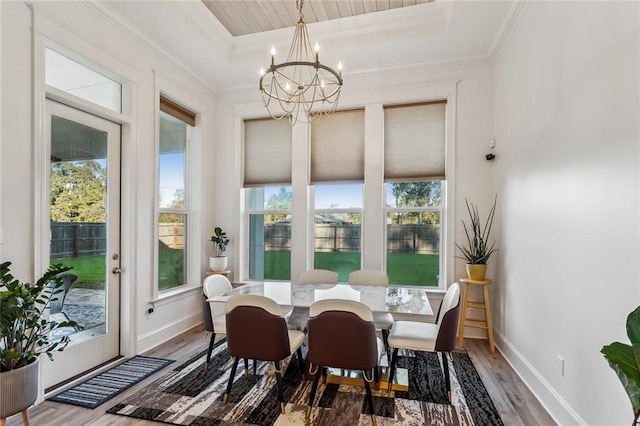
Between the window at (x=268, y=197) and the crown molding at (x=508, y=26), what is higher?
the crown molding at (x=508, y=26)

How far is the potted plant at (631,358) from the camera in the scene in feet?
3.60

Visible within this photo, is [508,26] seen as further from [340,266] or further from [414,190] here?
[340,266]

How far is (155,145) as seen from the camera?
3.59 metres

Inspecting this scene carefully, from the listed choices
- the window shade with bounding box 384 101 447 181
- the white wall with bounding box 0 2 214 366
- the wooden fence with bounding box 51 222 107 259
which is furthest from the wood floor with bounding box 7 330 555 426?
the window shade with bounding box 384 101 447 181

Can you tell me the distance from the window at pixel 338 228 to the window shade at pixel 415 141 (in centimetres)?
59

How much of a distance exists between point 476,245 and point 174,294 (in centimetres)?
352

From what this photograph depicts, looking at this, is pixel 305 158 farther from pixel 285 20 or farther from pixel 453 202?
pixel 453 202

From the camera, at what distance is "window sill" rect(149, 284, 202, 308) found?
3.60 metres

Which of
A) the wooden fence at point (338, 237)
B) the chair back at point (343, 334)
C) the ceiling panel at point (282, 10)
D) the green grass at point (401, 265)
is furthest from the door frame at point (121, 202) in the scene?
the chair back at point (343, 334)

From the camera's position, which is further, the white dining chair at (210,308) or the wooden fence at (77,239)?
the white dining chair at (210,308)

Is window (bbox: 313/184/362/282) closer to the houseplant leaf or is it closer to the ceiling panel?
the ceiling panel

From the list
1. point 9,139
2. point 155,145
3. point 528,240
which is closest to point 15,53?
point 9,139

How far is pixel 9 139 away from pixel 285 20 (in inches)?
106

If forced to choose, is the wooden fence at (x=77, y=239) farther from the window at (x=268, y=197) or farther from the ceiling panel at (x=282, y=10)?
the ceiling panel at (x=282, y=10)
